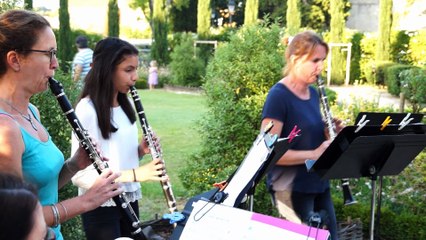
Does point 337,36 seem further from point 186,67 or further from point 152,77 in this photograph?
point 152,77

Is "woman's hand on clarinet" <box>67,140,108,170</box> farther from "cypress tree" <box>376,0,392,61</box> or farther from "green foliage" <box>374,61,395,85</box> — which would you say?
"cypress tree" <box>376,0,392,61</box>

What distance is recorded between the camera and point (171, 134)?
1093 cm

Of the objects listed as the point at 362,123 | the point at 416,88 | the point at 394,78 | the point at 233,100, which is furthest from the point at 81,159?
the point at 394,78

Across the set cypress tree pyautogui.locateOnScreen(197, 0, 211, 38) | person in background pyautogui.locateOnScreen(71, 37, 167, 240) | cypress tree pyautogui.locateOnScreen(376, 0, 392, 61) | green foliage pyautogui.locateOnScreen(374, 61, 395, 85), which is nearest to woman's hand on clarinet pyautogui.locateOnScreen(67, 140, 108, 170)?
person in background pyautogui.locateOnScreen(71, 37, 167, 240)

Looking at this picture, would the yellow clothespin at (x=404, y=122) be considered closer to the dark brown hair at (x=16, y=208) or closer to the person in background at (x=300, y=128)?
the person in background at (x=300, y=128)

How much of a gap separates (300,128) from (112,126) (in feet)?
3.65

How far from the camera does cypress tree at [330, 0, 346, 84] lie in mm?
23109

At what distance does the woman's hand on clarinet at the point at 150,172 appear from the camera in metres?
2.72

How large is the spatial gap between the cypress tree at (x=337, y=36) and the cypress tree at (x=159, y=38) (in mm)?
7584

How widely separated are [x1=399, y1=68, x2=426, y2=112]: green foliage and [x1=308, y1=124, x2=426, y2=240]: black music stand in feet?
21.5

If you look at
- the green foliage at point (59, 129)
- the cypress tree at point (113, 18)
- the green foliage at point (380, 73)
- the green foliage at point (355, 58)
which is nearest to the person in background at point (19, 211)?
the green foliage at point (59, 129)

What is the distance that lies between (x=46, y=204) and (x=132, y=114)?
1.00 m

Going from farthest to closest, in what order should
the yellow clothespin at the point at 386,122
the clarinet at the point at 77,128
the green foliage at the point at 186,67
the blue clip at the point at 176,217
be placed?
1. the green foliage at the point at 186,67
2. the yellow clothespin at the point at 386,122
3. the clarinet at the point at 77,128
4. the blue clip at the point at 176,217

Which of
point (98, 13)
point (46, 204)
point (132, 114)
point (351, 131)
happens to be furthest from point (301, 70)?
point (98, 13)
